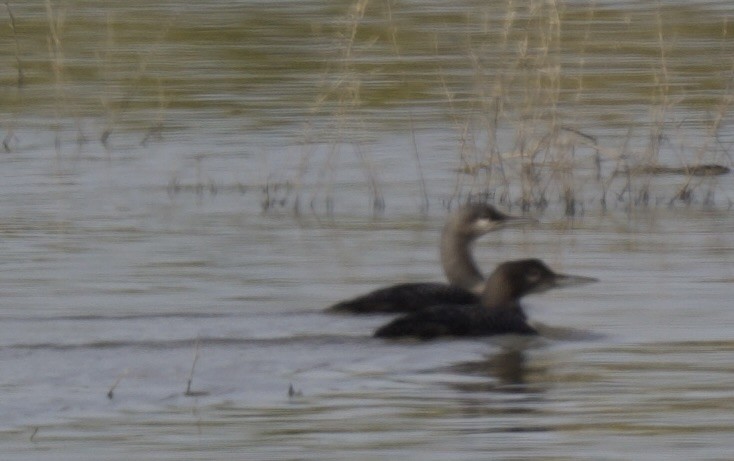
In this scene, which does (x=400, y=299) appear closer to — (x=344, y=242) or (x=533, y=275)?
(x=533, y=275)

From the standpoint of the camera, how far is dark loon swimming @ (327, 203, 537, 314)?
13.4m

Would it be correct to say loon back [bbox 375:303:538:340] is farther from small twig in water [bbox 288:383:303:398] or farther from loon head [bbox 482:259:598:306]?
small twig in water [bbox 288:383:303:398]

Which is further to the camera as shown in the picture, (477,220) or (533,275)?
(477,220)

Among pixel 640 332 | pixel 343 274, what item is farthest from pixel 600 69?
pixel 640 332

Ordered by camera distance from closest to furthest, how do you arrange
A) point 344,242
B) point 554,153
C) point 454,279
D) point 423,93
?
point 454,279 < point 344,242 < point 554,153 < point 423,93

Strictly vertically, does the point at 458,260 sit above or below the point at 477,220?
below

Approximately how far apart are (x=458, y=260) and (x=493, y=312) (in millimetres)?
1593

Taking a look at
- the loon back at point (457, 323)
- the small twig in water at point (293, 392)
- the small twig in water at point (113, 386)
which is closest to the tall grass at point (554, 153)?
the loon back at point (457, 323)

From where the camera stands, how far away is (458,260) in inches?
573

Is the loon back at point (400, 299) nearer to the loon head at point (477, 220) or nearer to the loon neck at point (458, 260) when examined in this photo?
the loon neck at point (458, 260)

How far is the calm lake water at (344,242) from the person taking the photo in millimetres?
10297

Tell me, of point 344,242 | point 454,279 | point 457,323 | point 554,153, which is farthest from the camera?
point 554,153

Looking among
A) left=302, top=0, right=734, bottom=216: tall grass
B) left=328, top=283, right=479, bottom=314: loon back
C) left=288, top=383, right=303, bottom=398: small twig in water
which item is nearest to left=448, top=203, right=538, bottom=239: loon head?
left=328, top=283, right=479, bottom=314: loon back

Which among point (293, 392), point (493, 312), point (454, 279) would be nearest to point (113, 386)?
point (293, 392)
